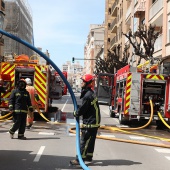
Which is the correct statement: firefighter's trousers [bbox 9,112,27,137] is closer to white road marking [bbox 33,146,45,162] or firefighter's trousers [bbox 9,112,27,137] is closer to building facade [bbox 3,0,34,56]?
white road marking [bbox 33,146,45,162]

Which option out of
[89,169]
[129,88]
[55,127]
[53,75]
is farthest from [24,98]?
[53,75]

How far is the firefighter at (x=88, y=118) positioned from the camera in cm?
682

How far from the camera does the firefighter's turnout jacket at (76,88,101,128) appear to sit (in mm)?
6801

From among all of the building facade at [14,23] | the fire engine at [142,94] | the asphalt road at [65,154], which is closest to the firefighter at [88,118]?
the asphalt road at [65,154]

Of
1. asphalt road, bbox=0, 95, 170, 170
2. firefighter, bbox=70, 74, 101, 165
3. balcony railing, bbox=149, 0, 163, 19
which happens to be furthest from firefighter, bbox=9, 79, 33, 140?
balcony railing, bbox=149, 0, 163, 19

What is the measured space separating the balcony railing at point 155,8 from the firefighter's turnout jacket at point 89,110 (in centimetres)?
2324

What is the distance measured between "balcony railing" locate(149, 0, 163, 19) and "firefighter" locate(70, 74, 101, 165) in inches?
913

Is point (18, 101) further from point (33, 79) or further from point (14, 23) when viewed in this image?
point (14, 23)

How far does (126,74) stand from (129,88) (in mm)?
622

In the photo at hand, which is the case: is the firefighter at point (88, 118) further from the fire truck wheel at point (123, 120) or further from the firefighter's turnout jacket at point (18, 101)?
the fire truck wheel at point (123, 120)

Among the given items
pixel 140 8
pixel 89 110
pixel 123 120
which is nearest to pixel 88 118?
pixel 89 110

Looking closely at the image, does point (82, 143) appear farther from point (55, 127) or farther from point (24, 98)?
point (55, 127)

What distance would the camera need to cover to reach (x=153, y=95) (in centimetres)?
1484

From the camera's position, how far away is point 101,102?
17.7m
